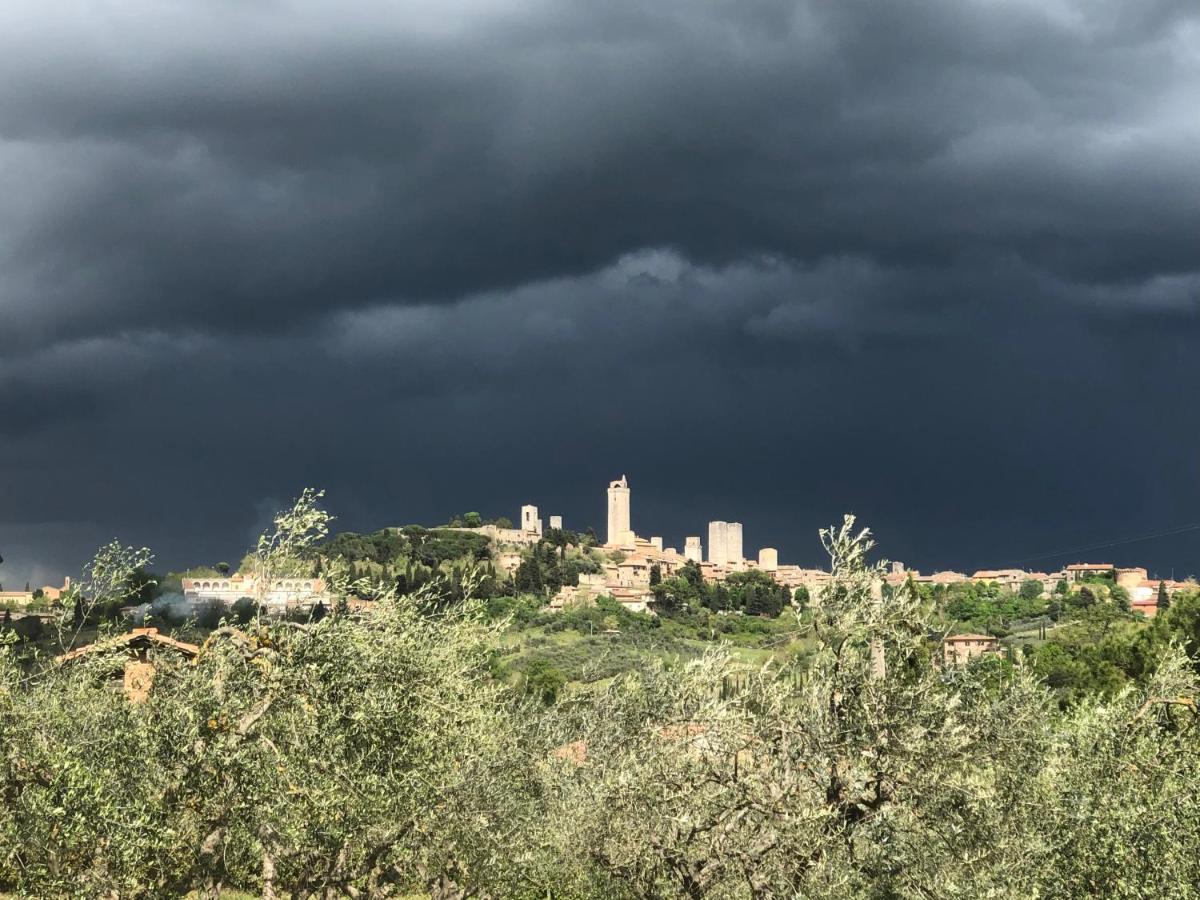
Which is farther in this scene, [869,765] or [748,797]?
[748,797]

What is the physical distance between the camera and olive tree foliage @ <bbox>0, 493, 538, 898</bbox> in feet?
42.2

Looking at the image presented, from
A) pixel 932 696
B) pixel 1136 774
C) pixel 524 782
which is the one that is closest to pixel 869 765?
pixel 932 696

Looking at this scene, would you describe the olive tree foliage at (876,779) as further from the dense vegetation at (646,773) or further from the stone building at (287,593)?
the stone building at (287,593)

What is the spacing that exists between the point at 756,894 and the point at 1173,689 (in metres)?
6.28

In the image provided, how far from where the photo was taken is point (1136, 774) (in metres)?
13.9

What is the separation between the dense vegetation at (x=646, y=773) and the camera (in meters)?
12.4

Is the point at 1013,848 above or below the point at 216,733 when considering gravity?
below

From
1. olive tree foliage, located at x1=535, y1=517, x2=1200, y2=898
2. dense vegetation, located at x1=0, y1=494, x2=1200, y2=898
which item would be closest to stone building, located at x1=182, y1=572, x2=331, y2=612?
dense vegetation, located at x1=0, y1=494, x2=1200, y2=898

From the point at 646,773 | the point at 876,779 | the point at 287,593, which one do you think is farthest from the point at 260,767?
the point at 876,779

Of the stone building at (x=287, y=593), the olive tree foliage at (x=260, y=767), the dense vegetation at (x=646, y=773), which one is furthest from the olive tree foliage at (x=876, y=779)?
the stone building at (x=287, y=593)

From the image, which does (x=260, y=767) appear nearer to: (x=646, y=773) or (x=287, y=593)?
(x=287, y=593)

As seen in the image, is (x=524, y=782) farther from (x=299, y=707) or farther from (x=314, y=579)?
(x=299, y=707)

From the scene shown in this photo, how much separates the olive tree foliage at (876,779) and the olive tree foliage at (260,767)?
3.23 meters

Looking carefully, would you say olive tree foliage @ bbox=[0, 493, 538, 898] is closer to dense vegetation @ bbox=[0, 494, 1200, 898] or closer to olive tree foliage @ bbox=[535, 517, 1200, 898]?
dense vegetation @ bbox=[0, 494, 1200, 898]
